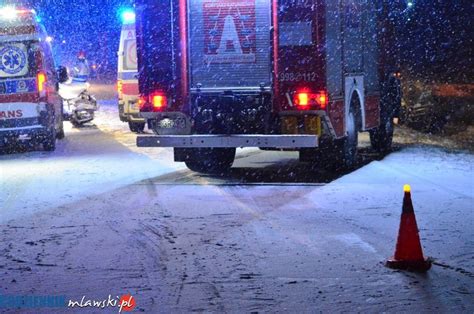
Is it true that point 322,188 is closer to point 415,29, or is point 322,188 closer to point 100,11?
point 415,29

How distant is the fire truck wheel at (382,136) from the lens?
47.2 ft

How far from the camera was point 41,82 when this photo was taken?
1448cm

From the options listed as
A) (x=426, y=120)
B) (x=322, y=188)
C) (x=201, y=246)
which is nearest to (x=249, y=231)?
(x=201, y=246)

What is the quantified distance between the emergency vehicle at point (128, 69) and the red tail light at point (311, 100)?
867 cm

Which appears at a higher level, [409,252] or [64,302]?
[409,252]

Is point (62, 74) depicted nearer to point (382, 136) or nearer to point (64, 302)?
point (382, 136)

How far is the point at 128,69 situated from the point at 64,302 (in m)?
13.7

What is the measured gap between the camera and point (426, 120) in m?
18.8

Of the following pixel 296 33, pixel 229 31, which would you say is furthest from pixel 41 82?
pixel 296 33

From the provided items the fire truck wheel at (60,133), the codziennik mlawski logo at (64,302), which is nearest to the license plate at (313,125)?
the codziennik mlawski logo at (64,302)

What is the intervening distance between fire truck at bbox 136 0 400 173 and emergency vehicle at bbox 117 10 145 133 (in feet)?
23.0

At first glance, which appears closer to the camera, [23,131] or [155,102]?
[155,102]

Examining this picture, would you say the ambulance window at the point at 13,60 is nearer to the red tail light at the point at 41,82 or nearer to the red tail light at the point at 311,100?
the red tail light at the point at 41,82

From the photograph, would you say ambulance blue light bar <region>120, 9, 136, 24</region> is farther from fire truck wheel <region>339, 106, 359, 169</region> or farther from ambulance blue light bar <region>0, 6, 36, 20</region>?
fire truck wheel <region>339, 106, 359, 169</region>
